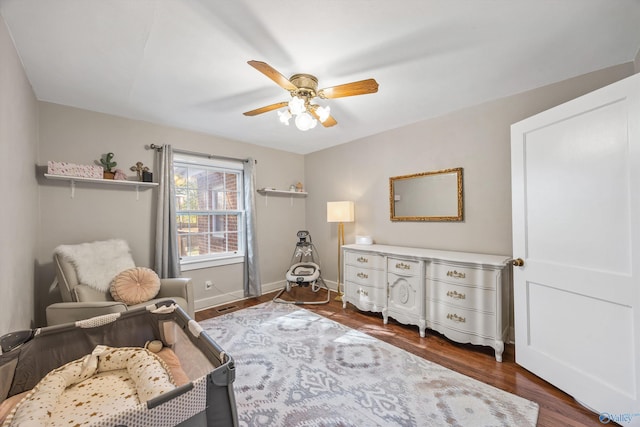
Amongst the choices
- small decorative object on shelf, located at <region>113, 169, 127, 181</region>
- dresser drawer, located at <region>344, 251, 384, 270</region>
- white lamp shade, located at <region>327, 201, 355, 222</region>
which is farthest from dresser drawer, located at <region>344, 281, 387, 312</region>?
small decorative object on shelf, located at <region>113, 169, 127, 181</region>

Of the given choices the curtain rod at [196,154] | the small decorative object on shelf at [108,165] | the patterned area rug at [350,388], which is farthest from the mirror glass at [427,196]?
the small decorative object on shelf at [108,165]

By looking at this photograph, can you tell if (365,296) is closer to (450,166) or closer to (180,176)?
(450,166)

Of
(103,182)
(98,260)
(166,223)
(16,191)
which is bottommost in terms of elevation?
(98,260)

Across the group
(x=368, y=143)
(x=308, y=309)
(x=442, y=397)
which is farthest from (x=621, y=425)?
(x=368, y=143)

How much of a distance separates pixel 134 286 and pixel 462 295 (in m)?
2.95

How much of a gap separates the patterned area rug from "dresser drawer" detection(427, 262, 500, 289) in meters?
0.74

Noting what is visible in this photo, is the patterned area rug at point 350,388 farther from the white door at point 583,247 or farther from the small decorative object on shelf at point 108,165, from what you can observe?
the small decorative object on shelf at point 108,165

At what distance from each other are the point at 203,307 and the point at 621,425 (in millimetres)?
3781

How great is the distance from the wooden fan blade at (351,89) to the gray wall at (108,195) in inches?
88.0

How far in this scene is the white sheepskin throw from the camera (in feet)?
7.12

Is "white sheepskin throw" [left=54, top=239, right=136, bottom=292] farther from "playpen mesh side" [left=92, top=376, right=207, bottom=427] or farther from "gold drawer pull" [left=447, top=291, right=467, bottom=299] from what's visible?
"gold drawer pull" [left=447, top=291, right=467, bottom=299]

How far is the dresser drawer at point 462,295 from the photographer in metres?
2.13

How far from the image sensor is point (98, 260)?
91.3 inches

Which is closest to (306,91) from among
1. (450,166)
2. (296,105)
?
(296,105)
